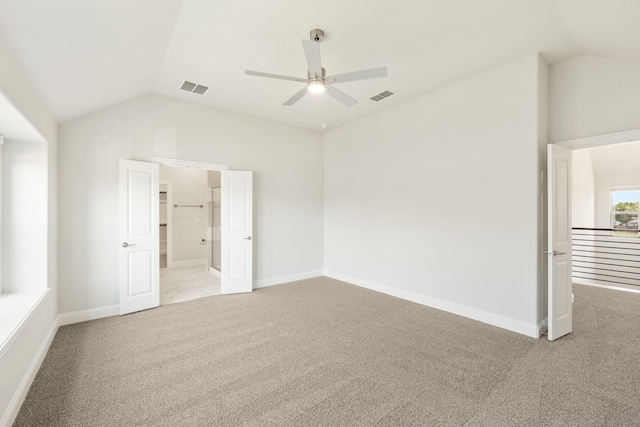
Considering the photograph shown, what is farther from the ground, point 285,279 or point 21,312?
point 21,312

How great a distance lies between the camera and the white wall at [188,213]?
23.3ft

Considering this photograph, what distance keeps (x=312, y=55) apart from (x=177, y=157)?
9.79 ft

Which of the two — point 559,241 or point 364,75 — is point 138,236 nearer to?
point 364,75

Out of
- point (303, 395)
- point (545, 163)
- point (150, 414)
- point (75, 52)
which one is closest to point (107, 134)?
point (75, 52)

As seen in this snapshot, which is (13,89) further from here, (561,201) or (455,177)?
(561,201)

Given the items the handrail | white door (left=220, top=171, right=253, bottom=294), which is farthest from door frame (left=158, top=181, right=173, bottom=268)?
the handrail

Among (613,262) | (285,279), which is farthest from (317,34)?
(613,262)

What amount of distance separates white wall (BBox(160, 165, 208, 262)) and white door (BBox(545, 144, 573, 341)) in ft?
22.8

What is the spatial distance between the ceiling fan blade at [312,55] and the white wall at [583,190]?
8.10 metres

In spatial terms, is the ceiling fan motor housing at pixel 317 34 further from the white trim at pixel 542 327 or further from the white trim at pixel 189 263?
the white trim at pixel 189 263

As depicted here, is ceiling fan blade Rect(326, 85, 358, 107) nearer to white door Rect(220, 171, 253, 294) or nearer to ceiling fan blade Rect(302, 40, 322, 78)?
ceiling fan blade Rect(302, 40, 322, 78)

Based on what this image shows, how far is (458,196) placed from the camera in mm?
3930

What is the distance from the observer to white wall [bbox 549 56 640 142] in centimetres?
293

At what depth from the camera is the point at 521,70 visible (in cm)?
329
